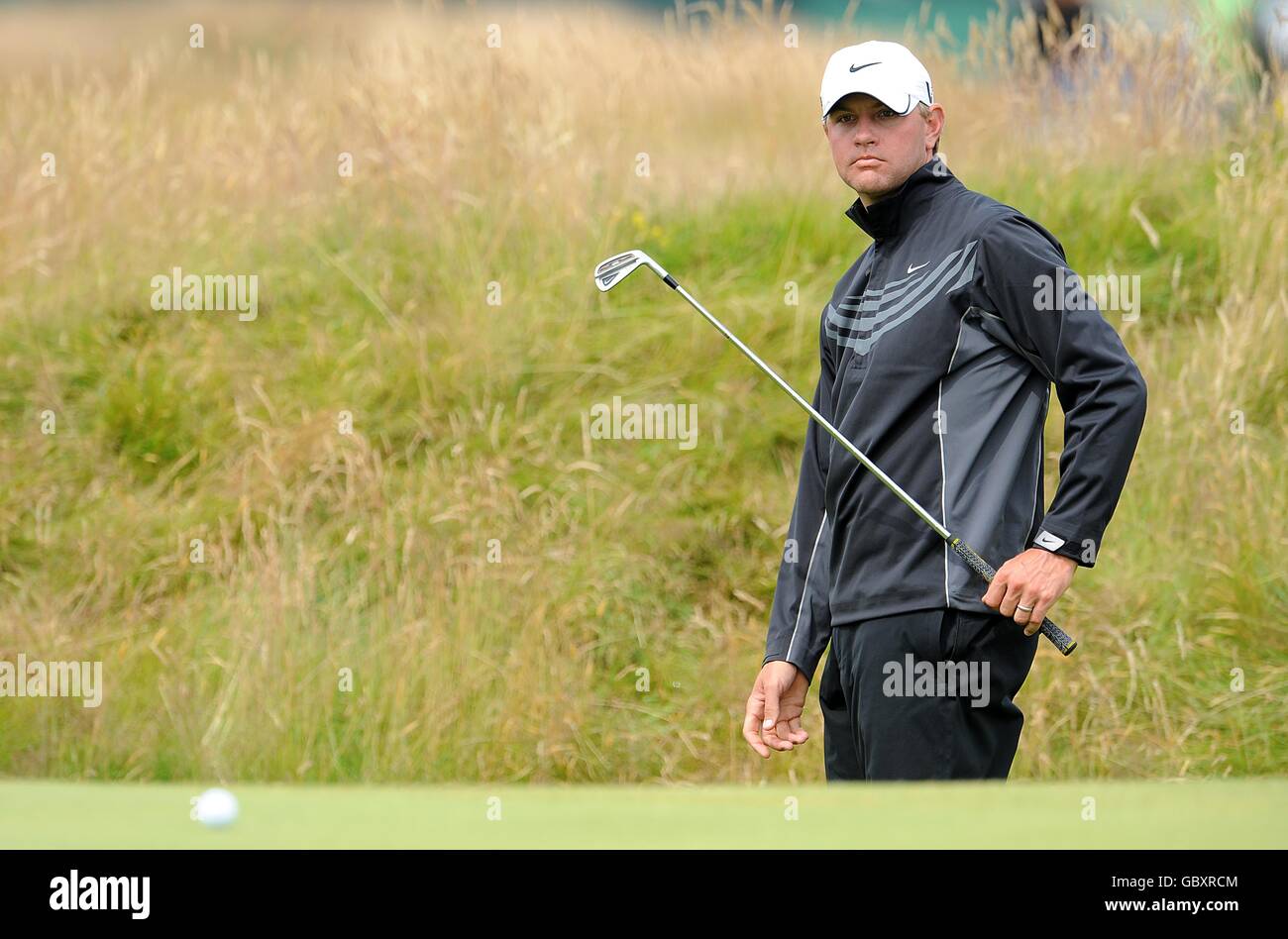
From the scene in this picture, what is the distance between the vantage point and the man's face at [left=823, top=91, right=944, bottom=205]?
3.17 metres

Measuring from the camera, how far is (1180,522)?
661 cm

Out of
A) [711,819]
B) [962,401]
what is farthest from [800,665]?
[962,401]

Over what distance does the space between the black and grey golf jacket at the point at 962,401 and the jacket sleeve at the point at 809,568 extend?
5.0 inches

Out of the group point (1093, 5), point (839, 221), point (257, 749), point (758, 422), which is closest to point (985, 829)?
point (257, 749)

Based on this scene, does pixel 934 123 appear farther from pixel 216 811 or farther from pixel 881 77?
pixel 216 811

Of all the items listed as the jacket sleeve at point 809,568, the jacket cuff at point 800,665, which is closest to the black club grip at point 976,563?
the jacket sleeve at point 809,568

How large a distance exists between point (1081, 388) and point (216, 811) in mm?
1882

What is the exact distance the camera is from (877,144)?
3174 mm

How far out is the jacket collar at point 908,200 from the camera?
125 inches

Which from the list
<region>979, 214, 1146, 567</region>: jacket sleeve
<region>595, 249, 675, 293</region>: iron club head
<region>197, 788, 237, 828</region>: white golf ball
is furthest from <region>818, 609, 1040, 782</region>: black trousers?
<region>197, 788, 237, 828</region>: white golf ball

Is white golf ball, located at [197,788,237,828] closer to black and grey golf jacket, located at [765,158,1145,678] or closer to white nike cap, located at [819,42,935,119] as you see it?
black and grey golf jacket, located at [765,158,1145,678]

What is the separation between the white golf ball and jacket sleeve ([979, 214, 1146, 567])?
1.68m

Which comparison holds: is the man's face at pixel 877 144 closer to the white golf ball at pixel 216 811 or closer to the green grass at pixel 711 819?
the green grass at pixel 711 819
